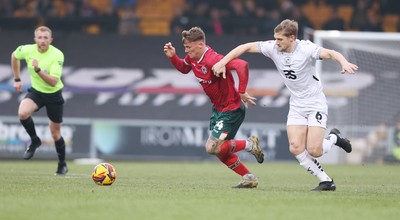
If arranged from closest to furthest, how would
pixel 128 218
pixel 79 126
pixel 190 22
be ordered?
pixel 128 218
pixel 79 126
pixel 190 22

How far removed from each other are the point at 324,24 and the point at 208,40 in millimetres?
3537

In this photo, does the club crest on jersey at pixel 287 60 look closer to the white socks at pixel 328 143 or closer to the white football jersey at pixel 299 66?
the white football jersey at pixel 299 66

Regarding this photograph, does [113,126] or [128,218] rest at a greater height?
[128,218]

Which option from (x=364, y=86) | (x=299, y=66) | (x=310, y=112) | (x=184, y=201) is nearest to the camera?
(x=184, y=201)

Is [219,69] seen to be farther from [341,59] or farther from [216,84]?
[341,59]

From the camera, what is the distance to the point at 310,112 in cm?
1127

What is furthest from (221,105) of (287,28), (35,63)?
(35,63)

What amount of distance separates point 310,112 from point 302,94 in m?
0.26

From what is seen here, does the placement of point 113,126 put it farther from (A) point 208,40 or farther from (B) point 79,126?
(A) point 208,40

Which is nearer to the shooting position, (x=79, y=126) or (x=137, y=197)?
(x=137, y=197)

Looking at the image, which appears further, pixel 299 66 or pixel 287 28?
pixel 299 66

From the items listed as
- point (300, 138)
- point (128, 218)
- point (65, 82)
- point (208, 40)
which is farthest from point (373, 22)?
point (128, 218)

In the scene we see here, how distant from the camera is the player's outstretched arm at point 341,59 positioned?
10180mm

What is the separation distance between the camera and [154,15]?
82.0ft
